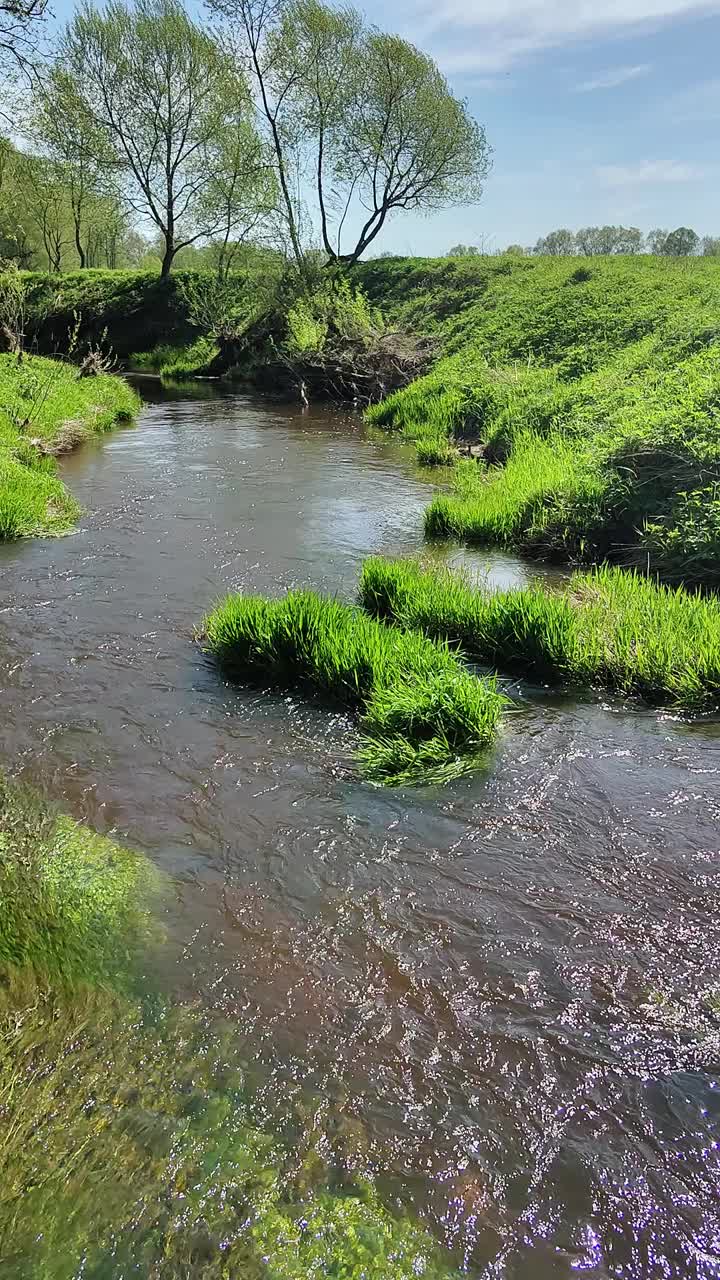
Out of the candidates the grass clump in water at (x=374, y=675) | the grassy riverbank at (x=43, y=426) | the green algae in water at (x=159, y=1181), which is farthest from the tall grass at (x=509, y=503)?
the green algae in water at (x=159, y=1181)

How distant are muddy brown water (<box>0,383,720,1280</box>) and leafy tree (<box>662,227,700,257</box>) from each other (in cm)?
5712

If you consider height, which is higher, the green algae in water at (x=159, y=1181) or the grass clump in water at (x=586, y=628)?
the grass clump in water at (x=586, y=628)

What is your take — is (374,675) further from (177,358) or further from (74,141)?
(74,141)

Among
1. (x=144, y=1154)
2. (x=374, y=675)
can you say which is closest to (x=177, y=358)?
(x=374, y=675)

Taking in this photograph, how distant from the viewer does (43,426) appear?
19469 millimetres

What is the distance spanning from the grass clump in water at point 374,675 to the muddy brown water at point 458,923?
0.93ft

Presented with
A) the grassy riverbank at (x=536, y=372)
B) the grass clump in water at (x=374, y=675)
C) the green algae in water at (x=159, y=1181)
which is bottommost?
the green algae in water at (x=159, y=1181)

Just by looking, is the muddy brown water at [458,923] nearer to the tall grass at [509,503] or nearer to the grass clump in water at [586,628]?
the grass clump in water at [586,628]

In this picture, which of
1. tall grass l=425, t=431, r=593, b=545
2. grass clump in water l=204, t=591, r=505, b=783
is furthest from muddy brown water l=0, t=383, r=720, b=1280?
tall grass l=425, t=431, r=593, b=545

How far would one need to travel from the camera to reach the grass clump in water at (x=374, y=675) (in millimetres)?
6410

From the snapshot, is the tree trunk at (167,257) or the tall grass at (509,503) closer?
the tall grass at (509,503)

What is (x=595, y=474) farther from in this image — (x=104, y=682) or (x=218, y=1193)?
(x=218, y=1193)

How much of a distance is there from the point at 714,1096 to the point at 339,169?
50463mm

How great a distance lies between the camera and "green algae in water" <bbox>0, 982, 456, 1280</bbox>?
9.45ft
